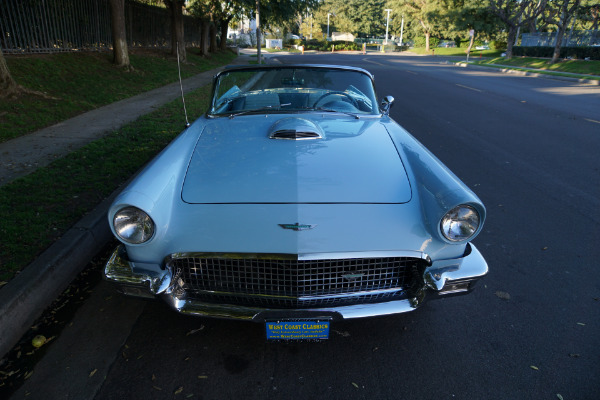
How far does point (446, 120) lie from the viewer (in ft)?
28.2

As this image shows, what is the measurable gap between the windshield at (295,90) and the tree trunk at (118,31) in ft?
33.4

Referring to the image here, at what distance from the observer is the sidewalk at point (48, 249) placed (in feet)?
7.83

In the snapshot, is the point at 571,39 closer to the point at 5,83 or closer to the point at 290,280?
the point at 5,83

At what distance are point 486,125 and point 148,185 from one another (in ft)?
25.4

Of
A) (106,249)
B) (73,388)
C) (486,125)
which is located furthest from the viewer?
(486,125)

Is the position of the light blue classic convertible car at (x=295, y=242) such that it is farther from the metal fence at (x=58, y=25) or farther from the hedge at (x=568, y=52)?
the hedge at (x=568, y=52)

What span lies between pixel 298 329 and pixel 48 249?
2131 mm

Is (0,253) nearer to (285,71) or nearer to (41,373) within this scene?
(41,373)

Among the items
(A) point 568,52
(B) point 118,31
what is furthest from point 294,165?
(A) point 568,52

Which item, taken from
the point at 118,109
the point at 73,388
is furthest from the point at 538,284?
the point at 118,109

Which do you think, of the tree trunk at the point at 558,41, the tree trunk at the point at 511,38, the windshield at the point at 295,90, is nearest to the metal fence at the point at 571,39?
the tree trunk at the point at 511,38

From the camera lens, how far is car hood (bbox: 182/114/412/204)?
2.27 m

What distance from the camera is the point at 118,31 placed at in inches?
474

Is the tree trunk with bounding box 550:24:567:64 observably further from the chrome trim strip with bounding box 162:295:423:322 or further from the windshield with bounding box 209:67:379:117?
the chrome trim strip with bounding box 162:295:423:322
